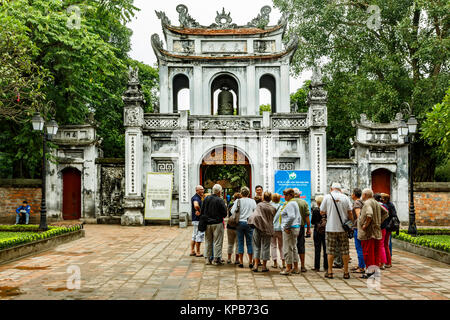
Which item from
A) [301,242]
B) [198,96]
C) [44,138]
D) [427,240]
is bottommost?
[427,240]

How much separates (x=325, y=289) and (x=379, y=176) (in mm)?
13604

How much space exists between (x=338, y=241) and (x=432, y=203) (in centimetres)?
1314

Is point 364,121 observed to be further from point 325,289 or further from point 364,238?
point 325,289

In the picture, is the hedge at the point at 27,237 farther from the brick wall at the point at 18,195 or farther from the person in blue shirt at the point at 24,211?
the brick wall at the point at 18,195

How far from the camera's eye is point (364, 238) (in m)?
8.09

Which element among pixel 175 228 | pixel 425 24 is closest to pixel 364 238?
pixel 175 228

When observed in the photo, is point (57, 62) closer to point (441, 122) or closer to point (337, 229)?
point (337, 229)

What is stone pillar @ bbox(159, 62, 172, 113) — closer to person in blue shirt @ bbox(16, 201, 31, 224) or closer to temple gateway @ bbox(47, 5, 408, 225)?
temple gateway @ bbox(47, 5, 408, 225)

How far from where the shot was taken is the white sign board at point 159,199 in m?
18.3

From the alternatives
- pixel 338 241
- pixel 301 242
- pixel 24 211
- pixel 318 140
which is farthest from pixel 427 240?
pixel 24 211

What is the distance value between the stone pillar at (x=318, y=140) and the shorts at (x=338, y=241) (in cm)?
1036

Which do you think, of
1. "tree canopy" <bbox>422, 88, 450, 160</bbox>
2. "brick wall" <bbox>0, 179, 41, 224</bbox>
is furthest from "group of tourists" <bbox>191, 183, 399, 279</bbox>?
"brick wall" <bbox>0, 179, 41, 224</bbox>

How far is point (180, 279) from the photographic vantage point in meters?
7.91

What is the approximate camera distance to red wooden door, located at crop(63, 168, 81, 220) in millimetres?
19625
